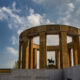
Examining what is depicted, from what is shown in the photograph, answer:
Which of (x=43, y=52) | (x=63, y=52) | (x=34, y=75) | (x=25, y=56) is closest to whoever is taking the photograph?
(x=34, y=75)

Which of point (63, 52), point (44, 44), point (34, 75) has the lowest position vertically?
point (34, 75)

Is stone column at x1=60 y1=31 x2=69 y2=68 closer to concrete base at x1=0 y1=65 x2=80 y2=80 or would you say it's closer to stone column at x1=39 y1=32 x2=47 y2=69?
stone column at x1=39 y1=32 x2=47 y2=69

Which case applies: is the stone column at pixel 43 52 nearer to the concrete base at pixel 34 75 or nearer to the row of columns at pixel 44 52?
the row of columns at pixel 44 52

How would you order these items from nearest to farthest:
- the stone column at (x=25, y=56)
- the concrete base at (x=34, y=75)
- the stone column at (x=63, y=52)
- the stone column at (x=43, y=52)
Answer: the concrete base at (x=34, y=75) < the stone column at (x=63, y=52) < the stone column at (x=43, y=52) < the stone column at (x=25, y=56)

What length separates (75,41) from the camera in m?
26.1

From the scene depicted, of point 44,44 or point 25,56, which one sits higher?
point 44,44

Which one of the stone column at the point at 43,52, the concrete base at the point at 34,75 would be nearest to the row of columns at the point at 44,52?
the stone column at the point at 43,52

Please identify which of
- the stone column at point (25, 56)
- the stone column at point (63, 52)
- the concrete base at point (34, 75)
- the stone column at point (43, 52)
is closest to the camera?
the concrete base at point (34, 75)

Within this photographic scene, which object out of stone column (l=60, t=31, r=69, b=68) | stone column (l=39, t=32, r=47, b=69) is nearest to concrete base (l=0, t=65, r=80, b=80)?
stone column (l=60, t=31, r=69, b=68)

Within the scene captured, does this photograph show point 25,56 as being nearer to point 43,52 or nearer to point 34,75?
point 43,52

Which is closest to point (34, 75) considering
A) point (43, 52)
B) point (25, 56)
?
point (43, 52)

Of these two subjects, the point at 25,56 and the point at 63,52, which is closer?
the point at 63,52

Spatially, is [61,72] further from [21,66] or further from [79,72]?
[21,66]

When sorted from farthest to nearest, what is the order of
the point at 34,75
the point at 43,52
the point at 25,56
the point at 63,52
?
the point at 25,56 < the point at 43,52 < the point at 63,52 < the point at 34,75
